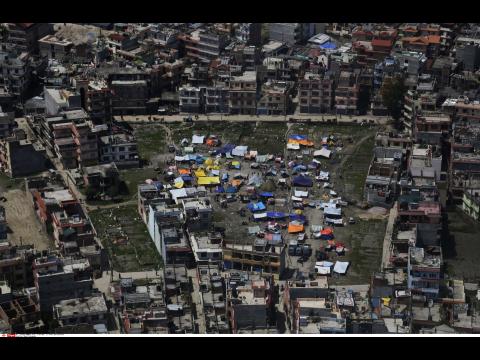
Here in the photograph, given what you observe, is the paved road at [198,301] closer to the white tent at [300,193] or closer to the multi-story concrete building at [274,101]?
the white tent at [300,193]

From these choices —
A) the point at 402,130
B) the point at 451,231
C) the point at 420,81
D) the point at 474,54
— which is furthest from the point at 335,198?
the point at 474,54

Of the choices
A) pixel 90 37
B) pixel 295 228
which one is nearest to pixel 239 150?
pixel 295 228

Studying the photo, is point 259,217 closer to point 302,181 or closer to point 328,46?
point 302,181

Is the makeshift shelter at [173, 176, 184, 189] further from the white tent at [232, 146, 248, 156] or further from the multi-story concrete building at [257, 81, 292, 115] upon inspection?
the multi-story concrete building at [257, 81, 292, 115]

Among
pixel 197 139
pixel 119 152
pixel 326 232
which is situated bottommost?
pixel 326 232

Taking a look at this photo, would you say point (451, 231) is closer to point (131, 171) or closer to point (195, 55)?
point (131, 171)

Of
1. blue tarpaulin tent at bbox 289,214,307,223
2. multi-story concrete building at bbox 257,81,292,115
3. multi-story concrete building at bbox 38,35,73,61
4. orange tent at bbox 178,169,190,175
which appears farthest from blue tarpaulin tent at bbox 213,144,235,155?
multi-story concrete building at bbox 38,35,73,61

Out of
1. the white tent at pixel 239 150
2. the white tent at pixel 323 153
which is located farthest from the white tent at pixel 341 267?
the white tent at pixel 239 150
